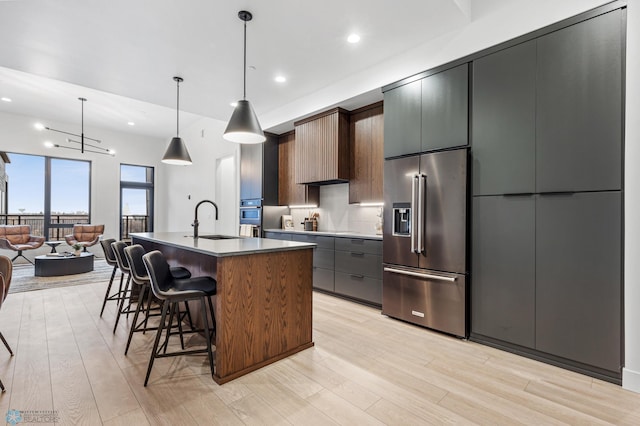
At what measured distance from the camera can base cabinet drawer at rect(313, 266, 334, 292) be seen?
14.2 ft

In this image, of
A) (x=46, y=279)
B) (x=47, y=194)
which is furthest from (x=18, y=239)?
(x=46, y=279)

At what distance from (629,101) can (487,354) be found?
2.16 meters

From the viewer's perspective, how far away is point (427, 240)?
3.07m

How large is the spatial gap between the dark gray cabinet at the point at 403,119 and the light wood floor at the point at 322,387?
6.56 feet

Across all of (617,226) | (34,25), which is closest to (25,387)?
(34,25)

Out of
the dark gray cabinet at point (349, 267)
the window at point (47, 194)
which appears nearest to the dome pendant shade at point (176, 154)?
the dark gray cabinet at point (349, 267)

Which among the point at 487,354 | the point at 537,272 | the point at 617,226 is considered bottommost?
the point at 487,354

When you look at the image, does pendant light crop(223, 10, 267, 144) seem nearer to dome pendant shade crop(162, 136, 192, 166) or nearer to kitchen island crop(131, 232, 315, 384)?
kitchen island crop(131, 232, 315, 384)

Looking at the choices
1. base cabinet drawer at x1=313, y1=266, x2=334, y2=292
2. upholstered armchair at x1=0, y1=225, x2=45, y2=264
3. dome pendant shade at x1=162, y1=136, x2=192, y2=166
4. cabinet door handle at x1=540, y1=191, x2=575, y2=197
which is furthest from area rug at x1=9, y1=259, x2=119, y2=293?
cabinet door handle at x1=540, y1=191, x2=575, y2=197

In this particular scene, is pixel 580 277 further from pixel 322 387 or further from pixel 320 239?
pixel 320 239

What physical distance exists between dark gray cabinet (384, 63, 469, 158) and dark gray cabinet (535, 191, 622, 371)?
1.03 m

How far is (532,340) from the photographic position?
248 cm

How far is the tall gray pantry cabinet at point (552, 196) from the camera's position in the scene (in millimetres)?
2146

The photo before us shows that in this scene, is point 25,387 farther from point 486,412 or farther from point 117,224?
point 117,224
